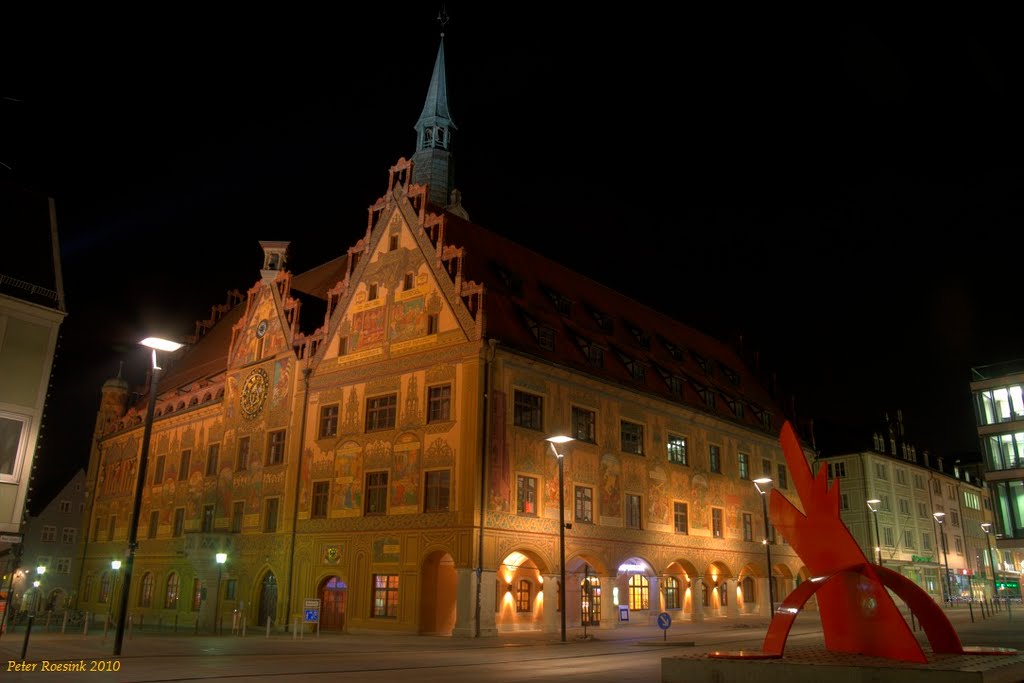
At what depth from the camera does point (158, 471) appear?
50.3 m

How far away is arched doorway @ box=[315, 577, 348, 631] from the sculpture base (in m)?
22.6

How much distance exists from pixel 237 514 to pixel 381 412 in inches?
477

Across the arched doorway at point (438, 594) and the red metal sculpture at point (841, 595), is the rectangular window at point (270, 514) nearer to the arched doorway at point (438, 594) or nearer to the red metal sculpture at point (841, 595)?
the arched doorway at point (438, 594)

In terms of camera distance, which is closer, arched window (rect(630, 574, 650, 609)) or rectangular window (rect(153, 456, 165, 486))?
arched window (rect(630, 574, 650, 609))

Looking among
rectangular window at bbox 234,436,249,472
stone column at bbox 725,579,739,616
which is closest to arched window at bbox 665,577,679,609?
stone column at bbox 725,579,739,616

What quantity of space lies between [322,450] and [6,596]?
1462 centimetres

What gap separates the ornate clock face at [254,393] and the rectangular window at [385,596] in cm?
1364

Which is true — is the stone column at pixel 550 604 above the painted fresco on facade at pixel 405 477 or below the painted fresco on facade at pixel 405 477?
below

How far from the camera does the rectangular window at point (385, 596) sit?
32281 millimetres

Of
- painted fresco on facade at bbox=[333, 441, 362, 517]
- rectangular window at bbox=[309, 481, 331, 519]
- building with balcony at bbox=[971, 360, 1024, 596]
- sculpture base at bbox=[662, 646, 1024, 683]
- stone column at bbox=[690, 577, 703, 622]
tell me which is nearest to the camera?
sculpture base at bbox=[662, 646, 1024, 683]

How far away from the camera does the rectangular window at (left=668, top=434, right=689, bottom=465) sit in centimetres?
4256

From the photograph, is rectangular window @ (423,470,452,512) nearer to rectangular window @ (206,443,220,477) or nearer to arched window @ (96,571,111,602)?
rectangular window @ (206,443,220,477)

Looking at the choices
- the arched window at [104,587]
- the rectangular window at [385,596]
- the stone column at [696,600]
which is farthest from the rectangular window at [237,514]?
the stone column at [696,600]

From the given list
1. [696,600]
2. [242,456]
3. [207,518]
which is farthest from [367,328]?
[696,600]
